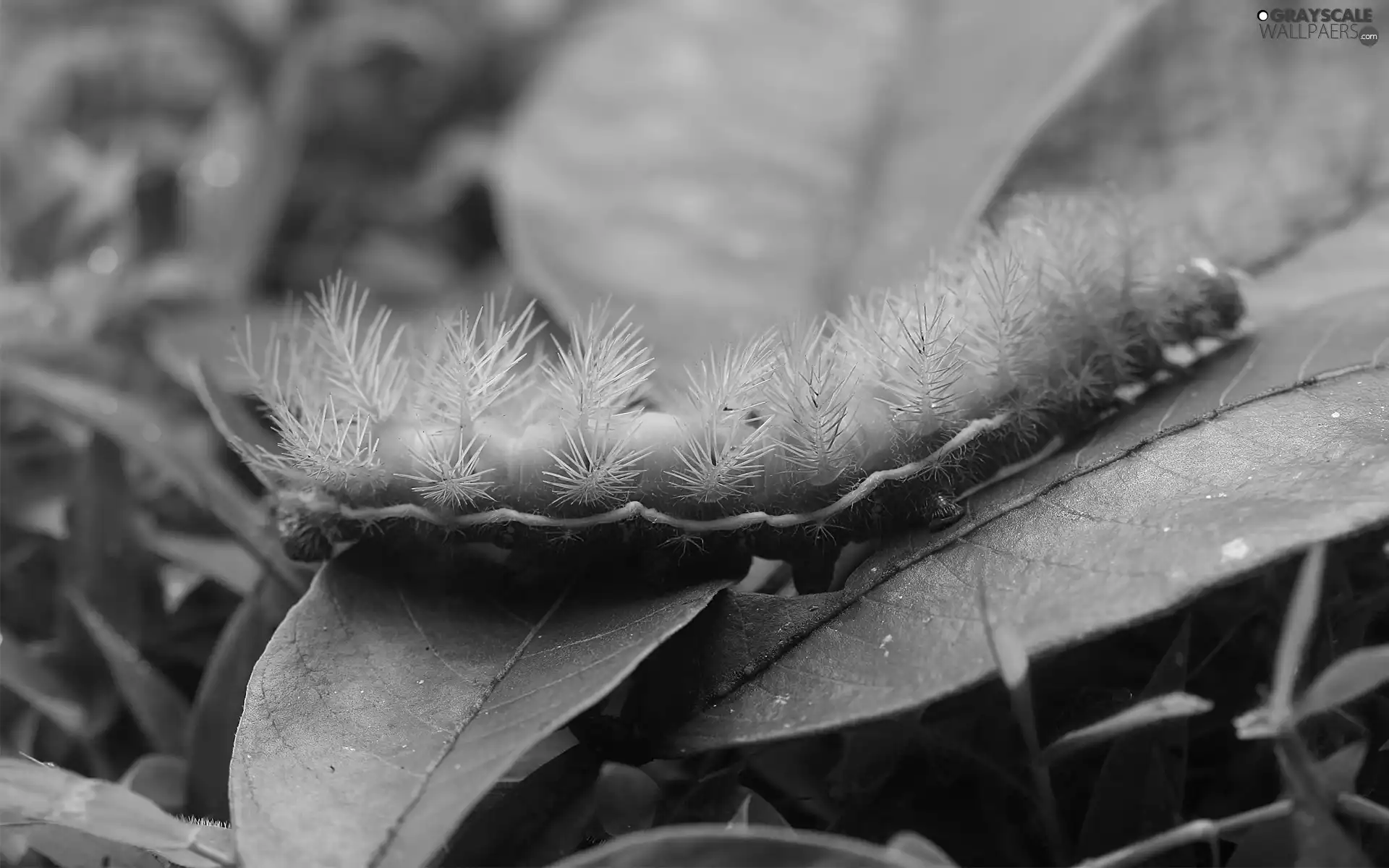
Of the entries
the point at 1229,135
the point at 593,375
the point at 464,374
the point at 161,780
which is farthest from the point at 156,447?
the point at 1229,135

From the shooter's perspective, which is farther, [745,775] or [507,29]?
[507,29]

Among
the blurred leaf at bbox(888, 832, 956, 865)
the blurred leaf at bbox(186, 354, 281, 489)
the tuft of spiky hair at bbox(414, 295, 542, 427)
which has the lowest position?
the blurred leaf at bbox(888, 832, 956, 865)

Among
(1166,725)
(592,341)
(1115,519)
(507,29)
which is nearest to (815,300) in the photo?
(592,341)

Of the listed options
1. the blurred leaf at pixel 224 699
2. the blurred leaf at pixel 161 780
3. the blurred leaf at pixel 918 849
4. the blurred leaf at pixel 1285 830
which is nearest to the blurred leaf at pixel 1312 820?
the blurred leaf at pixel 1285 830

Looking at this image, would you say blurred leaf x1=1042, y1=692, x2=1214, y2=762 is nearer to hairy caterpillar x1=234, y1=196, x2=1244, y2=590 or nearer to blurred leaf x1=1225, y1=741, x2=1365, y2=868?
blurred leaf x1=1225, y1=741, x2=1365, y2=868

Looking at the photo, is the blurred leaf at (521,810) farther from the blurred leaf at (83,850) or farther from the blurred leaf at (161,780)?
the blurred leaf at (161,780)

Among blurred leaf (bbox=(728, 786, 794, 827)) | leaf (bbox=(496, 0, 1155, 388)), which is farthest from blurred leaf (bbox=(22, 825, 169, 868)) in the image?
leaf (bbox=(496, 0, 1155, 388))

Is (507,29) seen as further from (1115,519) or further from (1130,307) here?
(1115,519)
